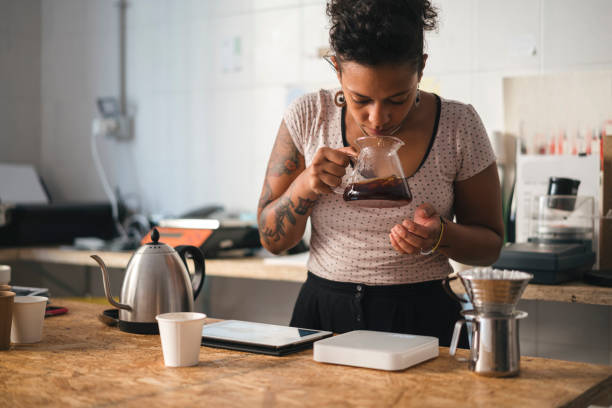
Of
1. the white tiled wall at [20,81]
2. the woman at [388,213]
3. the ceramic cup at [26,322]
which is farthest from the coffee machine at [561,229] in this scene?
the white tiled wall at [20,81]

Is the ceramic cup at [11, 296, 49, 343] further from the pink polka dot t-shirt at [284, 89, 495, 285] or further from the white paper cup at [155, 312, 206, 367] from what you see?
the pink polka dot t-shirt at [284, 89, 495, 285]

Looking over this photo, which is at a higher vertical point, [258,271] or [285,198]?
[285,198]

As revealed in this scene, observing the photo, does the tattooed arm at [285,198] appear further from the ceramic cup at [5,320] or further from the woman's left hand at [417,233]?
the ceramic cup at [5,320]

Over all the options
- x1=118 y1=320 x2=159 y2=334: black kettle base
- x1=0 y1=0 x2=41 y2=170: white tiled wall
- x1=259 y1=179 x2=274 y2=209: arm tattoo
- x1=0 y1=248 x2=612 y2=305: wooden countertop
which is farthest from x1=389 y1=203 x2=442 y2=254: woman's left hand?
x1=0 y1=0 x2=41 y2=170: white tiled wall

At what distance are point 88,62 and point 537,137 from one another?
7.71ft

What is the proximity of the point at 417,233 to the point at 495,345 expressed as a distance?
31cm

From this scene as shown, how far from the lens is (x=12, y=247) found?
3027 mm

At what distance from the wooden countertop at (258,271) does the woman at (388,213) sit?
0.54 meters

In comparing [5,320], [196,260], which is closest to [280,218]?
[196,260]

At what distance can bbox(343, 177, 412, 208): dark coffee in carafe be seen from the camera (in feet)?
4.17

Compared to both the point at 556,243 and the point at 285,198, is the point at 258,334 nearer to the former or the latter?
the point at 285,198

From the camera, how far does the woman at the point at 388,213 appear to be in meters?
1.39

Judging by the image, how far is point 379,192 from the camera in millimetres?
1279

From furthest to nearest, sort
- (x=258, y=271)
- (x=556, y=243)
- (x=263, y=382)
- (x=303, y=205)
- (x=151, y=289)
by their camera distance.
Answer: (x=258, y=271), (x=556, y=243), (x=303, y=205), (x=151, y=289), (x=263, y=382)
